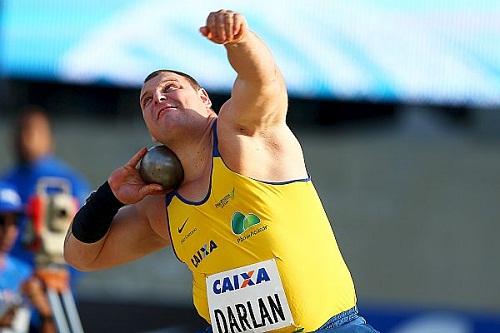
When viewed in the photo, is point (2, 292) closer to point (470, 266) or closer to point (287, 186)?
point (287, 186)

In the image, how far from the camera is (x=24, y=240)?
292 inches

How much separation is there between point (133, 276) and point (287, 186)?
282 inches

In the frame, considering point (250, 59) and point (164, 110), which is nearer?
point (250, 59)

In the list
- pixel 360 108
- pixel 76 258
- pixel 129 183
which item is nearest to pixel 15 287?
pixel 76 258

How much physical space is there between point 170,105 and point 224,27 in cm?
53

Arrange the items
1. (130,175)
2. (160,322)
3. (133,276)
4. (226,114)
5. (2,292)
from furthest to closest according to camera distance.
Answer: (133,276)
(160,322)
(2,292)
(130,175)
(226,114)

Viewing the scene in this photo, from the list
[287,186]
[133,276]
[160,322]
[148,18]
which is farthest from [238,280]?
[148,18]

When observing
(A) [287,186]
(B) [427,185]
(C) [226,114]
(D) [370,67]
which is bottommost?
(A) [287,186]

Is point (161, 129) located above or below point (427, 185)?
below

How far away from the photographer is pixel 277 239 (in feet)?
13.8

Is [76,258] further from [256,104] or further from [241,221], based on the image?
[256,104]

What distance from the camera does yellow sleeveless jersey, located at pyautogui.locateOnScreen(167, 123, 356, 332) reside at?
421 centimetres

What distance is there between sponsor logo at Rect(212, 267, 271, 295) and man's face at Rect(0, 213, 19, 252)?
3.05 meters

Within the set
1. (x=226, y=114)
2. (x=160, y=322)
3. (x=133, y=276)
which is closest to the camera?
(x=226, y=114)
